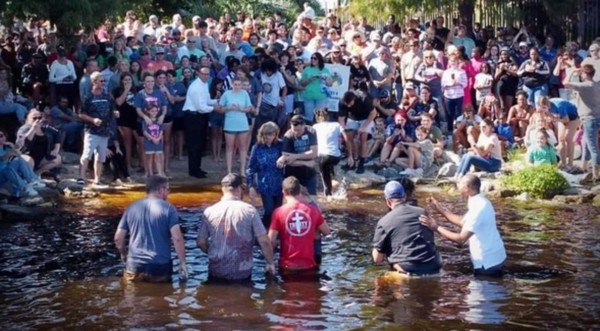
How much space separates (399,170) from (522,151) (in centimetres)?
264

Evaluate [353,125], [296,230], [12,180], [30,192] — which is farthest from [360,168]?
[296,230]

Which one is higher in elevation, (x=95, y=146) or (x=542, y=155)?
(x=95, y=146)

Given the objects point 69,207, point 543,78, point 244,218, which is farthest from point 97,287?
point 543,78

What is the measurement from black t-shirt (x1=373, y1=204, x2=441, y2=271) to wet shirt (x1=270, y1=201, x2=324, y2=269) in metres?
0.79

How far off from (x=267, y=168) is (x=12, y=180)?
5730 millimetres

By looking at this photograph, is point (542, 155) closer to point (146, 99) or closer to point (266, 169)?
point (146, 99)

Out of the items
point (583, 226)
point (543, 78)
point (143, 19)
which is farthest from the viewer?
point (143, 19)

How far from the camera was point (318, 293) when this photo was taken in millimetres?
12227

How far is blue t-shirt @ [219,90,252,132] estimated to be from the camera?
20.2 meters

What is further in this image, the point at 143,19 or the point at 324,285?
the point at 143,19

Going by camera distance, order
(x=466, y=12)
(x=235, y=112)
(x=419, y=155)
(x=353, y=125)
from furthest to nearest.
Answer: (x=466, y=12) < (x=419, y=155) < (x=353, y=125) < (x=235, y=112)

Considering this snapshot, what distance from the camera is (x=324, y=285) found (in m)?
12.6

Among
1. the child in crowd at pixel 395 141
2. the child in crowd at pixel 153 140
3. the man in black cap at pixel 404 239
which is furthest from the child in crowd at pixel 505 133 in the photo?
the man in black cap at pixel 404 239

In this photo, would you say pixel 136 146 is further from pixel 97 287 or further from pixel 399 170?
pixel 97 287
